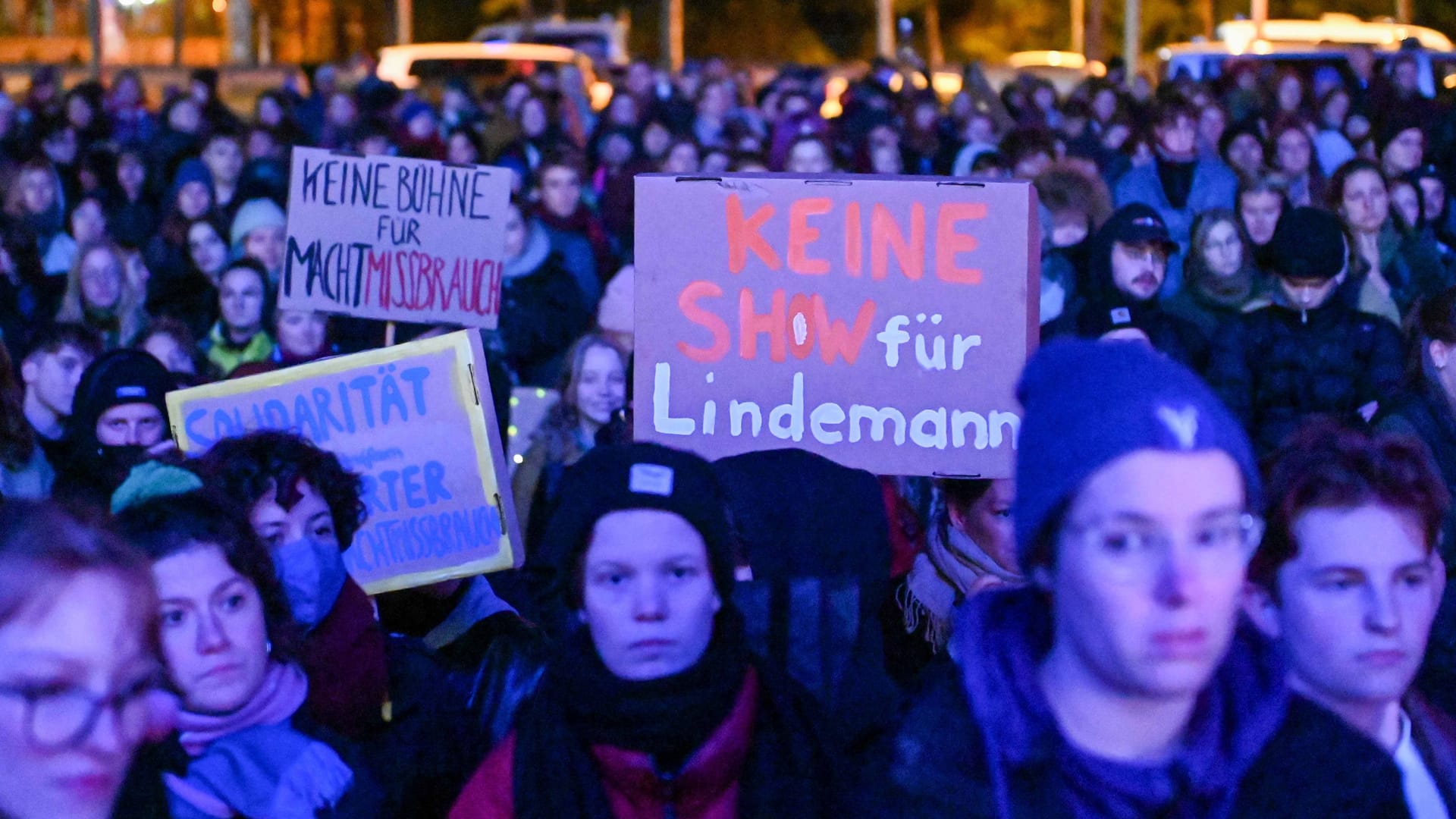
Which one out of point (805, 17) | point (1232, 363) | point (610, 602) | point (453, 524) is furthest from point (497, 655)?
point (805, 17)

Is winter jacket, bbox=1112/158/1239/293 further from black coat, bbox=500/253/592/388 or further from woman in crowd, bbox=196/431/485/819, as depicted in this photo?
woman in crowd, bbox=196/431/485/819

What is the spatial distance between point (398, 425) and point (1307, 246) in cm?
362

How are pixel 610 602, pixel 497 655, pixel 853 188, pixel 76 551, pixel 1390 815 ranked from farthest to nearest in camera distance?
pixel 853 188 < pixel 497 655 < pixel 610 602 < pixel 1390 815 < pixel 76 551

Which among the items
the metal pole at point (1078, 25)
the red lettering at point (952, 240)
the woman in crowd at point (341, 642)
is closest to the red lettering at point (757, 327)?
the red lettering at point (952, 240)

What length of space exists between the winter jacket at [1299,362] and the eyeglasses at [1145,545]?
15.2 feet

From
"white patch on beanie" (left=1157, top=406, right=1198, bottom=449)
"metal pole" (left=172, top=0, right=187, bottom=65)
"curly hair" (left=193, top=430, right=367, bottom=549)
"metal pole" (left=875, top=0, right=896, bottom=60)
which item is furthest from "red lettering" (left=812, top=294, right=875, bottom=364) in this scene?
"metal pole" (left=875, top=0, right=896, bottom=60)

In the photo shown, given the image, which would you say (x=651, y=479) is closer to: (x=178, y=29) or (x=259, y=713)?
(x=259, y=713)

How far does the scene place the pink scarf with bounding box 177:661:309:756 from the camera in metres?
2.81

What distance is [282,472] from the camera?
11.9ft

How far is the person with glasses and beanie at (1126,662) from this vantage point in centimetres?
202

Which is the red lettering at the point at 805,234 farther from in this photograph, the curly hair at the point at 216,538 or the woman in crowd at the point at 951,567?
the curly hair at the point at 216,538

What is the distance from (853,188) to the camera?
4.10m

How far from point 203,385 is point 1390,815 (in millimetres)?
3173

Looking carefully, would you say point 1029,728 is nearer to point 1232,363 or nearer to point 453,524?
point 453,524
